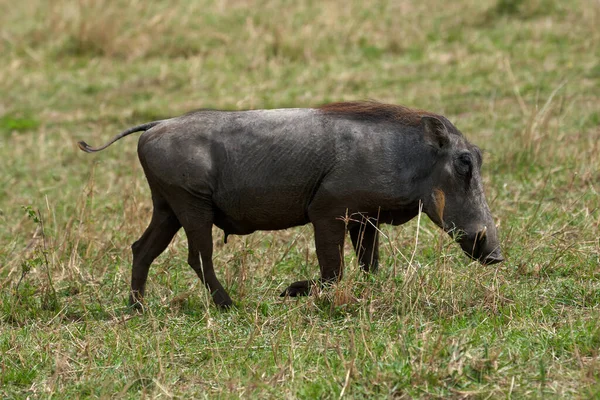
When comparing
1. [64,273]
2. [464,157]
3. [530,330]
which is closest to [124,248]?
[64,273]

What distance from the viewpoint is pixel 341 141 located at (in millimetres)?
5488

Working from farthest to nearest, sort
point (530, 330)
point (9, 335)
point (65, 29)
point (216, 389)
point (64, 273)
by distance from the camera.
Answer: point (65, 29) → point (64, 273) → point (9, 335) → point (530, 330) → point (216, 389)

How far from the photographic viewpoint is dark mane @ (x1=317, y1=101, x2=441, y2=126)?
5.59 meters

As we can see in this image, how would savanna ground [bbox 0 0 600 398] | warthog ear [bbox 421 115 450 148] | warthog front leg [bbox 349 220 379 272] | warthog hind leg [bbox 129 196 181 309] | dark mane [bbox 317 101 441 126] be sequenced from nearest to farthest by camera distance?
1. savanna ground [bbox 0 0 600 398]
2. warthog ear [bbox 421 115 450 148]
3. dark mane [bbox 317 101 441 126]
4. warthog front leg [bbox 349 220 379 272]
5. warthog hind leg [bbox 129 196 181 309]

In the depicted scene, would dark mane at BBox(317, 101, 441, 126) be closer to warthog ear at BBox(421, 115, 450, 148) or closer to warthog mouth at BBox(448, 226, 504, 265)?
warthog ear at BBox(421, 115, 450, 148)

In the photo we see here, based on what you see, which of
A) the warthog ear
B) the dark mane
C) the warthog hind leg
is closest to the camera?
the warthog ear

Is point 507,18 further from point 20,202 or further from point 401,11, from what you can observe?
point 20,202

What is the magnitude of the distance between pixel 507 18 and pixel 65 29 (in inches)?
217

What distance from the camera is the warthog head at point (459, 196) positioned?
17.9 feet

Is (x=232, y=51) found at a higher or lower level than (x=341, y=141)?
lower

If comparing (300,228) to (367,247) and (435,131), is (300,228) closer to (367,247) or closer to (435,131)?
(367,247)

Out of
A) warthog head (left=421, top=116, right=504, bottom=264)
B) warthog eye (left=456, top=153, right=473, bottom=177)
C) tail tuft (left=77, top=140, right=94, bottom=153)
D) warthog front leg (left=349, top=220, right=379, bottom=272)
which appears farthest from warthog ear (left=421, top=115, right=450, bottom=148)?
tail tuft (left=77, top=140, right=94, bottom=153)

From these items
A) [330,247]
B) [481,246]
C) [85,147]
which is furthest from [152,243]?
[481,246]

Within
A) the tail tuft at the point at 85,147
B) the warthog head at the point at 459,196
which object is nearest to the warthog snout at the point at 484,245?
the warthog head at the point at 459,196
